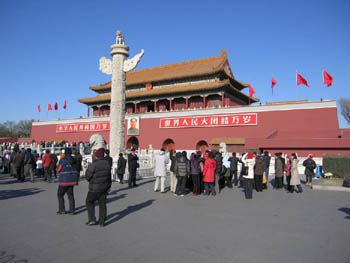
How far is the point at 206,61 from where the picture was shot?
29562 mm

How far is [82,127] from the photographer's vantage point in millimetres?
31672

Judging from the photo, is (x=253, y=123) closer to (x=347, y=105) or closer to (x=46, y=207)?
(x=46, y=207)

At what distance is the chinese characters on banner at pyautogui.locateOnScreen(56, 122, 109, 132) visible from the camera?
98.8 feet

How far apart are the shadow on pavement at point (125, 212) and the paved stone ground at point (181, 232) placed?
0.06ft

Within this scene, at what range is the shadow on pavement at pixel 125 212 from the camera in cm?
510

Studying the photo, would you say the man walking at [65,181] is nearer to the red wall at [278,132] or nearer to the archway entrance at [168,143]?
the red wall at [278,132]

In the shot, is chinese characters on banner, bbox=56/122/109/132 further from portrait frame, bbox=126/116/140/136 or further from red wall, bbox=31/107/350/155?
red wall, bbox=31/107/350/155

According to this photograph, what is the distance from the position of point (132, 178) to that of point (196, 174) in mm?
2525

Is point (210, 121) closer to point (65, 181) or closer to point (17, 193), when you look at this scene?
point (17, 193)

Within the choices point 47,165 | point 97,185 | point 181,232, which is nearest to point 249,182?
point 181,232

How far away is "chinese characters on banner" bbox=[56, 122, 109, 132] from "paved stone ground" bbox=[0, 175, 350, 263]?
23445mm

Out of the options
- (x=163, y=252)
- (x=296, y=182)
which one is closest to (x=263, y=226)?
(x=163, y=252)

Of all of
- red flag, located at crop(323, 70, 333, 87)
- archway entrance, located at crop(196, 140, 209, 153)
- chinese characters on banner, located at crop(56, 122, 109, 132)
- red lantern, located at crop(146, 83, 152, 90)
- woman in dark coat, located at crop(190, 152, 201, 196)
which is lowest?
woman in dark coat, located at crop(190, 152, 201, 196)

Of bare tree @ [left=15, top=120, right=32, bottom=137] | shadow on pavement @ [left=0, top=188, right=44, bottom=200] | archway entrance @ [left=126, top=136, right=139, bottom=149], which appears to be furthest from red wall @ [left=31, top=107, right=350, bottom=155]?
bare tree @ [left=15, top=120, right=32, bottom=137]
